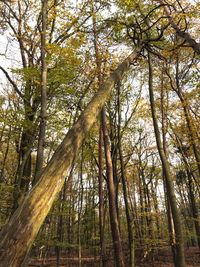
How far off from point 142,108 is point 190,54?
17.5 ft

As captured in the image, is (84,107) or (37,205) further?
(84,107)

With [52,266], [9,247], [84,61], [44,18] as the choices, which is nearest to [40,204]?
[9,247]

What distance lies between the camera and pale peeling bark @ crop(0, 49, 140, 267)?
68.2 inches

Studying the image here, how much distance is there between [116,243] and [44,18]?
822 centimetres

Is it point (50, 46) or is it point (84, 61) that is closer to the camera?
point (50, 46)

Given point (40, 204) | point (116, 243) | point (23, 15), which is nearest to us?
point (40, 204)

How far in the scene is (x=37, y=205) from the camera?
79.0 inches

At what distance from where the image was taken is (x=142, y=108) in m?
17.4

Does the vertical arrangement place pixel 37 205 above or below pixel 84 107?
below

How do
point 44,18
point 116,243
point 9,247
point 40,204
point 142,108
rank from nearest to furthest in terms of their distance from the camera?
point 9,247 < point 40,204 < point 116,243 < point 44,18 < point 142,108

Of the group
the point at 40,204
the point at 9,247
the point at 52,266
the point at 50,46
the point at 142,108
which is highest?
the point at 142,108

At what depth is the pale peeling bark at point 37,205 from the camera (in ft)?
5.68

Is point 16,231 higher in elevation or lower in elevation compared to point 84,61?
lower

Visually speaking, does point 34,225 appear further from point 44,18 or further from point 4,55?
point 4,55
